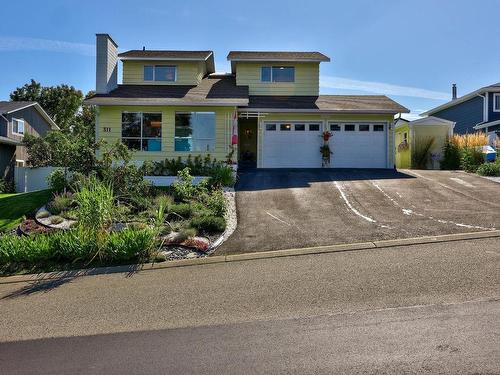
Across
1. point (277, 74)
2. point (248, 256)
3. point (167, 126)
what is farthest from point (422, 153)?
point (248, 256)

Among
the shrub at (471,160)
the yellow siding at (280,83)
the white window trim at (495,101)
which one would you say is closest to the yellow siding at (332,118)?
the yellow siding at (280,83)

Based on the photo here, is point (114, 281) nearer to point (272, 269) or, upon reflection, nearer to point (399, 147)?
point (272, 269)

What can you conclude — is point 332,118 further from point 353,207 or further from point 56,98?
point 56,98

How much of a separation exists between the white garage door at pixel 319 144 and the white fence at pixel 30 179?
1225 cm

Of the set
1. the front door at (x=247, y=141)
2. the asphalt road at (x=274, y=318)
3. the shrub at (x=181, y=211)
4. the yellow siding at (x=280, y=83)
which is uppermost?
the yellow siding at (x=280, y=83)

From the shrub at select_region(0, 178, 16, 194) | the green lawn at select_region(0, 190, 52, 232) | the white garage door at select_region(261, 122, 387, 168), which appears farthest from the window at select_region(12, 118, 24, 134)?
the white garage door at select_region(261, 122, 387, 168)

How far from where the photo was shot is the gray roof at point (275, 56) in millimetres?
21844

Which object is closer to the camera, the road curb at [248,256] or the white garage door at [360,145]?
the road curb at [248,256]

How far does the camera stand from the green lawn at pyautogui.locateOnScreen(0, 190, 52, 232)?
12094mm

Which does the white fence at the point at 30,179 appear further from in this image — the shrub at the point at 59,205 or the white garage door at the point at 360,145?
the white garage door at the point at 360,145

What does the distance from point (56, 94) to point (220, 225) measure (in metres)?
39.5

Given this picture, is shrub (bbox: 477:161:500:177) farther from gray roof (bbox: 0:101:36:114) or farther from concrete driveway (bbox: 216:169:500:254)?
gray roof (bbox: 0:101:36:114)

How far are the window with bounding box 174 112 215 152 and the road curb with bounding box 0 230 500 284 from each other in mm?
10939

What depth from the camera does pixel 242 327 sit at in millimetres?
5105
